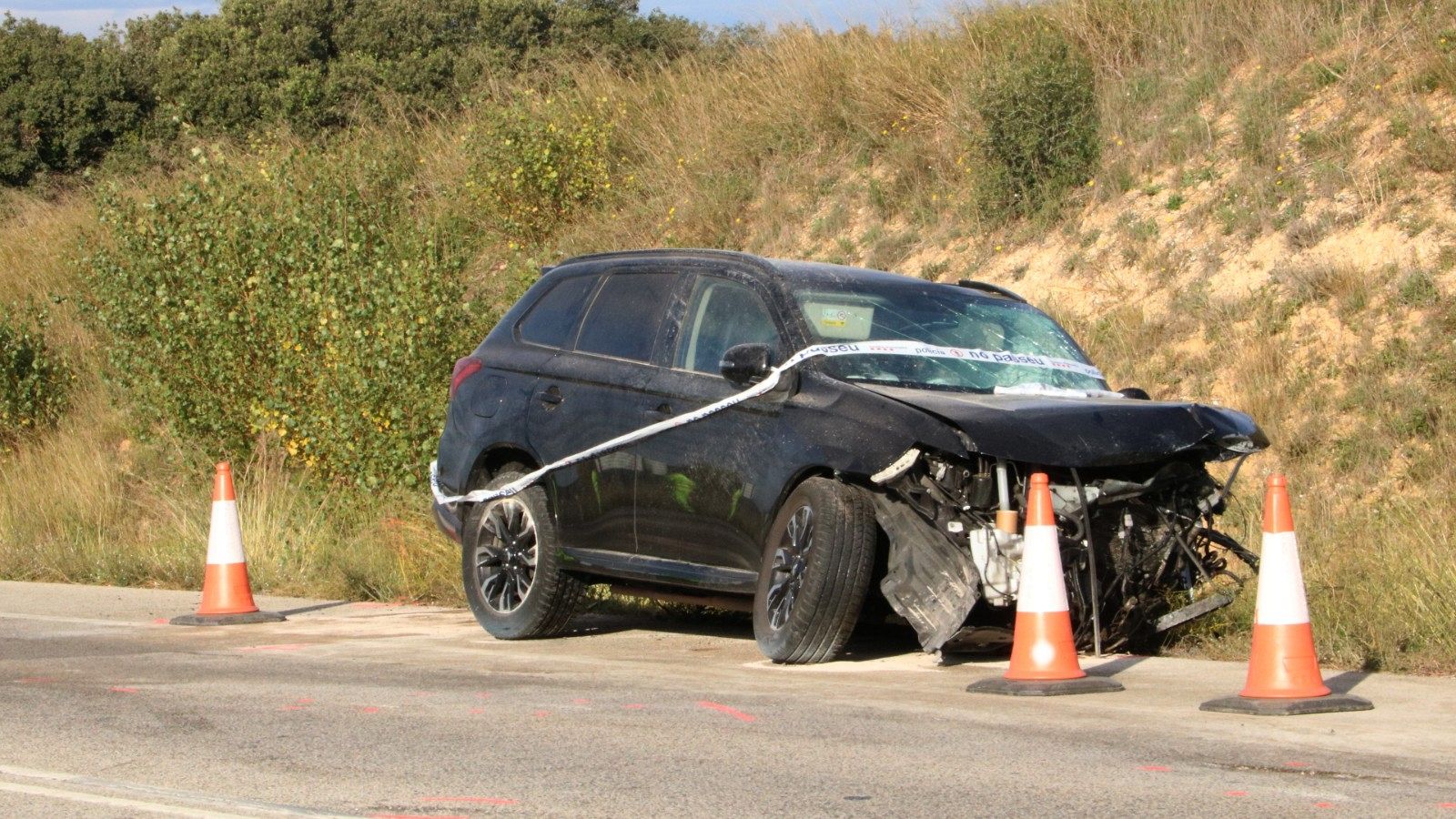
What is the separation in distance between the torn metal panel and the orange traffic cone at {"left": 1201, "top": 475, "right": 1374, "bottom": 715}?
45.5 inches

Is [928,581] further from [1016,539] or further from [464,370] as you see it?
[464,370]

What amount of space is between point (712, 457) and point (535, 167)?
15.4 m

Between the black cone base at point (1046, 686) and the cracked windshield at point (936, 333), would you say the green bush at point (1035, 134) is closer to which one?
the cracked windshield at point (936, 333)

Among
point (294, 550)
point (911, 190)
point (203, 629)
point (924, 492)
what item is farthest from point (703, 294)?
point (911, 190)

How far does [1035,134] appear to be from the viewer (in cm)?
1822

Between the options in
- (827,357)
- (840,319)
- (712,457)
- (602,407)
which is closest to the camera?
(827,357)

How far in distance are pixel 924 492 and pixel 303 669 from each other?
2968 millimetres

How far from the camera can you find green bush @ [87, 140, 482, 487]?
15789mm

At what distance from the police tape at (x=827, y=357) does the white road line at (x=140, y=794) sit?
3499 millimetres

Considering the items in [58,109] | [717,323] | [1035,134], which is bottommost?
[717,323]

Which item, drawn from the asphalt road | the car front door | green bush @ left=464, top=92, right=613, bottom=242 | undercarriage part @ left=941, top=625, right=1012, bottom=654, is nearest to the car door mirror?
the car front door

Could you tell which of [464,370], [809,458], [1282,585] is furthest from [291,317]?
[1282,585]

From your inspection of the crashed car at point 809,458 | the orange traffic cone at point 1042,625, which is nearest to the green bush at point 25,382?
the crashed car at point 809,458

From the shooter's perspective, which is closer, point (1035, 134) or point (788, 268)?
point (788, 268)
